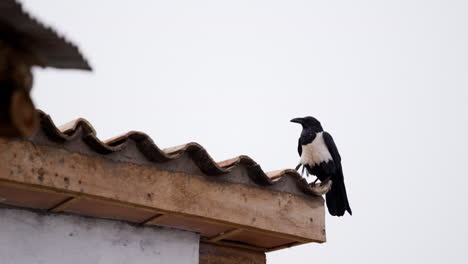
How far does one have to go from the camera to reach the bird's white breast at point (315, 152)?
7.73 m

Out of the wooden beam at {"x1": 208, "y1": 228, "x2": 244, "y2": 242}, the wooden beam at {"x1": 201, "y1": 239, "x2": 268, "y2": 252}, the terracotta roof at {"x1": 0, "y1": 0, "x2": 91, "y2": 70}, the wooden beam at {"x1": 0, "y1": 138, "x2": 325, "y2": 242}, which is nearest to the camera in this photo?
the terracotta roof at {"x1": 0, "y1": 0, "x2": 91, "y2": 70}

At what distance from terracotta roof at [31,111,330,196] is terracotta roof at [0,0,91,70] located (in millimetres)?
2129

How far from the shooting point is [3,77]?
59.0 inches

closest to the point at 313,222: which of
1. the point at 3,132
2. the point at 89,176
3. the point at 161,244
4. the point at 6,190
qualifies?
the point at 161,244

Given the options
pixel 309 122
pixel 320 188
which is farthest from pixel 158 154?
pixel 309 122

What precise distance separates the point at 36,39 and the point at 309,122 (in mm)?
6994

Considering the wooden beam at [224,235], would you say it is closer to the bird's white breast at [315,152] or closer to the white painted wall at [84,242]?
the white painted wall at [84,242]

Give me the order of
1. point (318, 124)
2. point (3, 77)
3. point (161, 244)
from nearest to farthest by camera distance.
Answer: point (3, 77)
point (161, 244)
point (318, 124)

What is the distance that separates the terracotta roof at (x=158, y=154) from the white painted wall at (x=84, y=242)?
346 mm

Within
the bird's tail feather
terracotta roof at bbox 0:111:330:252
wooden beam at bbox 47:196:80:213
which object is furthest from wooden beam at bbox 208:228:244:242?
the bird's tail feather

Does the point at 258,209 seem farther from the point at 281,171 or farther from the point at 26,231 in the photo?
the point at 26,231

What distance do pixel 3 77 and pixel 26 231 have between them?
229cm

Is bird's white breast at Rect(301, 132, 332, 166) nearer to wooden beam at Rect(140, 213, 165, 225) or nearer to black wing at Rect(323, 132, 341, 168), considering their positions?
black wing at Rect(323, 132, 341, 168)

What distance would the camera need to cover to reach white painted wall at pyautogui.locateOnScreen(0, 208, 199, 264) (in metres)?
3.62
